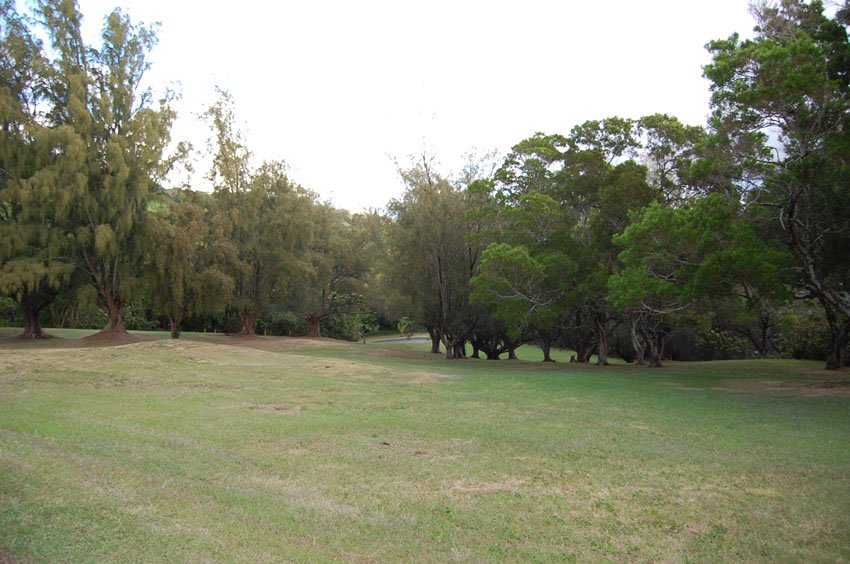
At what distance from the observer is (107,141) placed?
89.6 feet

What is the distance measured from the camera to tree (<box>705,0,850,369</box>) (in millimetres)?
14594

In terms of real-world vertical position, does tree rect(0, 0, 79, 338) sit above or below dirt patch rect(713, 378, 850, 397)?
above

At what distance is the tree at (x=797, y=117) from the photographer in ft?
47.9

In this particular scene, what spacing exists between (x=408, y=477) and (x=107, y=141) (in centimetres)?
2642

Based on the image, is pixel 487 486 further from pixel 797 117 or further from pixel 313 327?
pixel 313 327

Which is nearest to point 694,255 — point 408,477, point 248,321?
point 408,477

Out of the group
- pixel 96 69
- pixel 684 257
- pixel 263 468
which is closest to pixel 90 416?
pixel 263 468

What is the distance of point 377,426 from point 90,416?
4732 millimetres

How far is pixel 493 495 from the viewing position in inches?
243

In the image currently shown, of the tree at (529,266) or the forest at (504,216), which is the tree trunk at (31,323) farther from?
the tree at (529,266)

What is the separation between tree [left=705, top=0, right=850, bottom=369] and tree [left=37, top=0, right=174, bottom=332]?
77.4 feet

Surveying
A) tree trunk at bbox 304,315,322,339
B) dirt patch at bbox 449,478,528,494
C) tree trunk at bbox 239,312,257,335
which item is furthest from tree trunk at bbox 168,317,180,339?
dirt patch at bbox 449,478,528,494

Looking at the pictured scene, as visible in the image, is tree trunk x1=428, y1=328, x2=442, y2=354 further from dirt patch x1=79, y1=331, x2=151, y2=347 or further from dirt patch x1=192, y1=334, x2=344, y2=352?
dirt patch x1=79, y1=331, x2=151, y2=347

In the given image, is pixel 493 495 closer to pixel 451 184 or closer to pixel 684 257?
pixel 684 257
